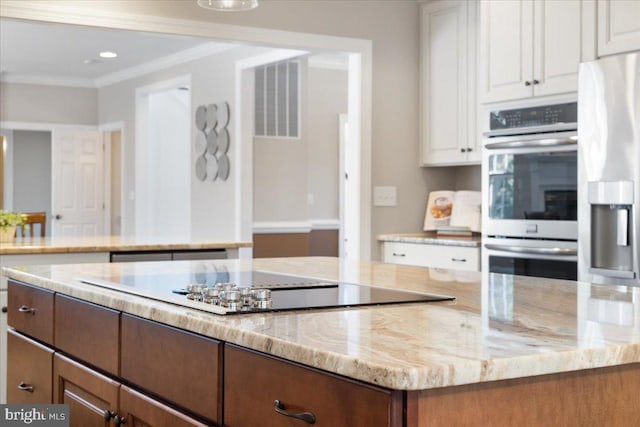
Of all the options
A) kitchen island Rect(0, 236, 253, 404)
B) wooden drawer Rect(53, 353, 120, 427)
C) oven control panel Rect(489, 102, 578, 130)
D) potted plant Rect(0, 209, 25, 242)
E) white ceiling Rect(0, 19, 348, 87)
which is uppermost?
white ceiling Rect(0, 19, 348, 87)

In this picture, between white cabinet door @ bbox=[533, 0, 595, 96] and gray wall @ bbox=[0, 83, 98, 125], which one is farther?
gray wall @ bbox=[0, 83, 98, 125]

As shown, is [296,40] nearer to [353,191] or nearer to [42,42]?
[353,191]

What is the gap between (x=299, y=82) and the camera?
7.50 meters

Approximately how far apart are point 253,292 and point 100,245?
2554 mm

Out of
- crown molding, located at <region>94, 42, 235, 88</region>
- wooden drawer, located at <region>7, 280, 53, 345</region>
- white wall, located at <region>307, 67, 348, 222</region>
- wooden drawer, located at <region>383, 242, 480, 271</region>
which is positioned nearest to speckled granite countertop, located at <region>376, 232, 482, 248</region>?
wooden drawer, located at <region>383, 242, 480, 271</region>

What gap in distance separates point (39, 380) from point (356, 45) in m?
3.35

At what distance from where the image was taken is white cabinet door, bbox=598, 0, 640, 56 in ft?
12.1

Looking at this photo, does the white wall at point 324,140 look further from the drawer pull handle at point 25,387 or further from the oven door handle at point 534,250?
the drawer pull handle at point 25,387

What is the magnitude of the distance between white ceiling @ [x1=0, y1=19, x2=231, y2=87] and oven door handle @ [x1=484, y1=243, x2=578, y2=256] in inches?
117

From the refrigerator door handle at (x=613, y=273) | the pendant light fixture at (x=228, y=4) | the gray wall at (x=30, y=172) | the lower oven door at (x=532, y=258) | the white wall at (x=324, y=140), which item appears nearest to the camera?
the pendant light fixture at (x=228, y=4)

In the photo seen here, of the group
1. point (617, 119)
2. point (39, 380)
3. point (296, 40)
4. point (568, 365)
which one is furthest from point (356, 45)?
point (568, 365)

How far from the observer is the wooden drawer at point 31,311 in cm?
236

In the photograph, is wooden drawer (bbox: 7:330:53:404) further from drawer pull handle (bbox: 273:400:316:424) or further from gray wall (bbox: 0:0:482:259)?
gray wall (bbox: 0:0:482:259)

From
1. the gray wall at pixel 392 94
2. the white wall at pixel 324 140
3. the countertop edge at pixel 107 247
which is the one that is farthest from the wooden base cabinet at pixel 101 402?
the white wall at pixel 324 140
